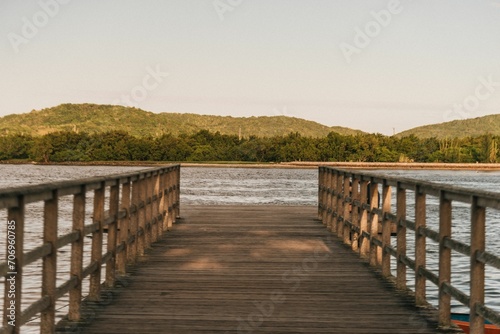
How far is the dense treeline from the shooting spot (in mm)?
153875

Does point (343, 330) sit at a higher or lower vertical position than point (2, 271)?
lower

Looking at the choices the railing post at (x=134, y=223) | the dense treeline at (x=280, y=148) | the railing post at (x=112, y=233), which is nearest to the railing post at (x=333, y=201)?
the railing post at (x=134, y=223)

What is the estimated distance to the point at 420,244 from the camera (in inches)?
252

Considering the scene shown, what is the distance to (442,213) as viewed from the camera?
5738 mm

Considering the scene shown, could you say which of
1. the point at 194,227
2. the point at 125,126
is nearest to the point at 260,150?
the point at 125,126

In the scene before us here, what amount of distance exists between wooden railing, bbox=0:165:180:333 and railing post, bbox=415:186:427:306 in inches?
109

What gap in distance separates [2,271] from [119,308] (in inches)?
100

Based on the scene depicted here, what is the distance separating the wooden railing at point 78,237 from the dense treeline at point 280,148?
472 feet

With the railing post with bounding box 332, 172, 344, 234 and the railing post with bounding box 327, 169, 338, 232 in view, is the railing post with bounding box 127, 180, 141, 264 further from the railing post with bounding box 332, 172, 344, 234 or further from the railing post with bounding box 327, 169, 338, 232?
the railing post with bounding box 327, 169, 338, 232

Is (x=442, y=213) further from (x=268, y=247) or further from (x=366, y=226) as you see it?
(x=268, y=247)

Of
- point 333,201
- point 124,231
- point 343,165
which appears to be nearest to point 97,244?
point 124,231

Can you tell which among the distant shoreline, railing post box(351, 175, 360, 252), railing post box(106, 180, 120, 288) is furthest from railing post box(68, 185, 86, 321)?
the distant shoreline

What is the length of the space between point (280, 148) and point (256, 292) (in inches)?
5938

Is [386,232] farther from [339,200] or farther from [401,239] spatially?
[339,200]
